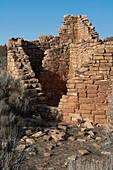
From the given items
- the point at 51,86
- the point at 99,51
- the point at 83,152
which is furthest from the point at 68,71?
the point at 83,152

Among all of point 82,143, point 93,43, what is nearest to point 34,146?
point 82,143

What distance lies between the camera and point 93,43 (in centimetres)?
750

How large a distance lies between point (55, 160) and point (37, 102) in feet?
10.5

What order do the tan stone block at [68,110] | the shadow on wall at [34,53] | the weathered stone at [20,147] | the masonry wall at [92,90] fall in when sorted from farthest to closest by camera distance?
the shadow on wall at [34,53]
the tan stone block at [68,110]
the masonry wall at [92,90]
the weathered stone at [20,147]

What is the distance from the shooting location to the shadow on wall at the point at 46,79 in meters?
8.38

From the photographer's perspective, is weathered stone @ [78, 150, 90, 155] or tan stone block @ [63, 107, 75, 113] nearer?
weathered stone @ [78, 150, 90, 155]

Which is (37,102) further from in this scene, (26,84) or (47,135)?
(47,135)

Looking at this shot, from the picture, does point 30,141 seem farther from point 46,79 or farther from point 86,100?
point 46,79

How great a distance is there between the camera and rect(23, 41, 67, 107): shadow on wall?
27.5 feet

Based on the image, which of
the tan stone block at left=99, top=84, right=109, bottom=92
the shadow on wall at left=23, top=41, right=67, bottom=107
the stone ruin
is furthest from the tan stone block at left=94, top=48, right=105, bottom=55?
→ the shadow on wall at left=23, top=41, right=67, bottom=107

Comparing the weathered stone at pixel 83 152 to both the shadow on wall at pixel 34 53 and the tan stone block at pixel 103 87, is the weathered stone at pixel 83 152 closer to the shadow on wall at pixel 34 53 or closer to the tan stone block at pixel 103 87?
the tan stone block at pixel 103 87

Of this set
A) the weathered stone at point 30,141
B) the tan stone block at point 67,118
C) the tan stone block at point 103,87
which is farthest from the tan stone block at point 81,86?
the weathered stone at point 30,141

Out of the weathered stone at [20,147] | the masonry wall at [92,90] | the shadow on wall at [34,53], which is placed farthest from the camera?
the shadow on wall at [34,53]

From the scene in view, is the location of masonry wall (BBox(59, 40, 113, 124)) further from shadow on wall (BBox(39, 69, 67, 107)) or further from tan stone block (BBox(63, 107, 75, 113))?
shadow on wall (BBox(39, 69, 67, 107))
